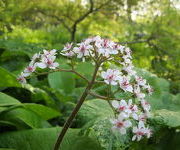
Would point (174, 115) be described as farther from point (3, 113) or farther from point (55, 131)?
point (3, 113)

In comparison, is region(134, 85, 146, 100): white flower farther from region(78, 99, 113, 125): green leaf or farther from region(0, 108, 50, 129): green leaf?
region(0, 108, 50, 129): green leaf

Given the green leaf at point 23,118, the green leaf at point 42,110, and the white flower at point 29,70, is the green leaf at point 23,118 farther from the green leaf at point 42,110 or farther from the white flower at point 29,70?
the white flower at point 29,70

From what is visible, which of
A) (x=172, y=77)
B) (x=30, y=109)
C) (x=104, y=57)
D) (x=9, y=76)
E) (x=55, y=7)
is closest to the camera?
(x=104, y=57)

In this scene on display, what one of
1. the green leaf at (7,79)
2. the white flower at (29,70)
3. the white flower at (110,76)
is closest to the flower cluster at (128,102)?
the white flower at (110,76)

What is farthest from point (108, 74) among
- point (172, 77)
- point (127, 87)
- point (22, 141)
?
point (172, 77)

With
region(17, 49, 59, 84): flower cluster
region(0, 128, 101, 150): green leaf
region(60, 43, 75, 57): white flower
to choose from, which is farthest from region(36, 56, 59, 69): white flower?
region(0, 128, 101, 150): green leaf

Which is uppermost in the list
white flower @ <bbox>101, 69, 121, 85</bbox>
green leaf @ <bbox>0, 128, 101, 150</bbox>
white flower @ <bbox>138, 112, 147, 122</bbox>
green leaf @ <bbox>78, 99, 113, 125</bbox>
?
white flower @ <bbox>101, 69, 121, 85</bbox>

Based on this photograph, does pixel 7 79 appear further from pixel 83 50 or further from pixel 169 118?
pixel 169 118

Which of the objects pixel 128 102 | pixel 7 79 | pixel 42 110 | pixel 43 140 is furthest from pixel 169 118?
pixel 7 79
